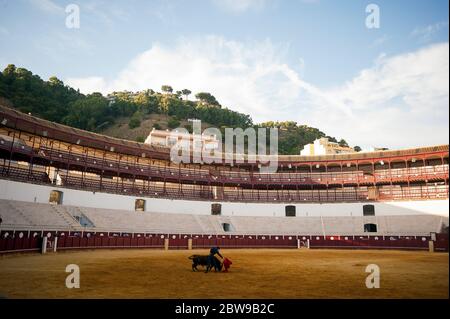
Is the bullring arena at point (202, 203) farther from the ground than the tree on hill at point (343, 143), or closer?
closer

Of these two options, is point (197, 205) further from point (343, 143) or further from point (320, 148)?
point (343, 143)

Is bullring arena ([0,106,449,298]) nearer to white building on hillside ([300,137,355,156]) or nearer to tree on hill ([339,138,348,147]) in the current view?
white building on hillside ([300,137,355,156])

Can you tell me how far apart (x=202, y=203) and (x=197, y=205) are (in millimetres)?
815

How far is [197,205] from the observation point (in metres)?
45.2

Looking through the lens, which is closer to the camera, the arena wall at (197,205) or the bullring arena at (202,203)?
the bullring arena at (202,203)

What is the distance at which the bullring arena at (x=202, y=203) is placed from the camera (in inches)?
1050

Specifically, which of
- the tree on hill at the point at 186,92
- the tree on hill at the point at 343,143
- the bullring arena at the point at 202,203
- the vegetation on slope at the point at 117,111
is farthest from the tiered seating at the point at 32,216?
the tree on hill at the point at 186,92

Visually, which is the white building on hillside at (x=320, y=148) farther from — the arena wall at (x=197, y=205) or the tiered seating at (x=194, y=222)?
the tiered seating at (x=194, y=222)

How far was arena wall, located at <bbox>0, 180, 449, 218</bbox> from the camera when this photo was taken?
31.9m

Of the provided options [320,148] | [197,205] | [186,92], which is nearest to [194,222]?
[197,205]

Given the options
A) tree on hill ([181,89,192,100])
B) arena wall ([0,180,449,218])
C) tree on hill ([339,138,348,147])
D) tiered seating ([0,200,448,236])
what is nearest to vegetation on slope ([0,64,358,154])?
tree on hill ([339,138,348,147])

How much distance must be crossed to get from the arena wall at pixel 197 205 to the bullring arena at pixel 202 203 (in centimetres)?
13
